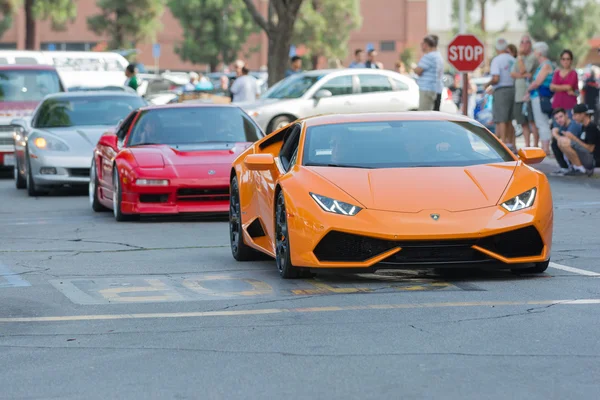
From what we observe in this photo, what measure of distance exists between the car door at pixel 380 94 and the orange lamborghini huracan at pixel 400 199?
1687cm

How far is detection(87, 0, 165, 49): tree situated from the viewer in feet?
257

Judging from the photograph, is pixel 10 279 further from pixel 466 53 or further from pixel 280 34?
pixel 280 34

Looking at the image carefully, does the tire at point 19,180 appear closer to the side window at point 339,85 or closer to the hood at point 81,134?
the hood at point 81,134

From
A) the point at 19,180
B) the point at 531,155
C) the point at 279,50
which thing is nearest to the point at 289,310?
the point at 531,155

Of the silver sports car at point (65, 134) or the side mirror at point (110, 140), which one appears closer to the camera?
the side mirror at point (110, 140)

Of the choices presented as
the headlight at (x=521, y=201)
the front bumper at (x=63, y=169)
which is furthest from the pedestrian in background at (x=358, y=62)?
the headlight at (x=521, y=201)

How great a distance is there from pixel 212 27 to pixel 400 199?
71.9 meters

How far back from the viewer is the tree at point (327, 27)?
78.1 m

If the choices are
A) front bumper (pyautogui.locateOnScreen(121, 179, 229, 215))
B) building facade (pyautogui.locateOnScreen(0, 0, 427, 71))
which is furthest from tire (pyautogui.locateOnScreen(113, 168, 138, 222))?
building facade (pyautogui.locateOnScreen(0, 0, 427, 71))

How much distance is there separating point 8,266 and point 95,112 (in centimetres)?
880

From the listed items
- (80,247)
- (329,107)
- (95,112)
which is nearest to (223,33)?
(329,107)

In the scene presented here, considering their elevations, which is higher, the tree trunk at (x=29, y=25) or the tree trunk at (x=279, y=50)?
the tree trunk at (x=29, y=25)

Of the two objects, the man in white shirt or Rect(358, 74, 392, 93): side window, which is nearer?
Rect(358, 74, 392, 93): side window

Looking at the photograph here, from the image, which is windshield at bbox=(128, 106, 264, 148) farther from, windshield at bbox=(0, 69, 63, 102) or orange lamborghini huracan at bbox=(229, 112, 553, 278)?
windshield at bbox=(0, 69, 63, 102)
